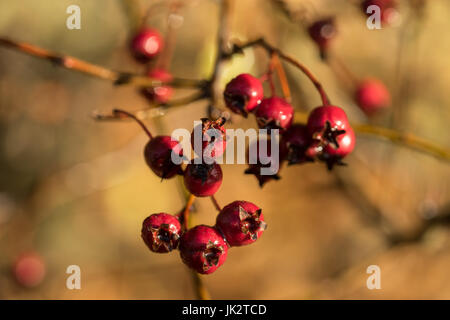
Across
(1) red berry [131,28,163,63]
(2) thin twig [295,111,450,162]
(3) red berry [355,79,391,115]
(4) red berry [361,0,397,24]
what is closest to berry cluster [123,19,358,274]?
(2) thin twig [295,111,450,162]

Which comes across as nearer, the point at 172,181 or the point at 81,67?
the point at 81,67

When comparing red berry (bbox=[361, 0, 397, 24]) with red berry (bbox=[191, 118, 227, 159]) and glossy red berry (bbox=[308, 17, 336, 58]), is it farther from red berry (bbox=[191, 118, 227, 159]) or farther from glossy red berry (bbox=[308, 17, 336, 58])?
red berry (bbox=[191, 118, 227, 159])

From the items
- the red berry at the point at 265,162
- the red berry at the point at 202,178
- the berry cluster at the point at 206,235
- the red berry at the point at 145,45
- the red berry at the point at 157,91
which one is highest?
the red berry at the point at 145,45

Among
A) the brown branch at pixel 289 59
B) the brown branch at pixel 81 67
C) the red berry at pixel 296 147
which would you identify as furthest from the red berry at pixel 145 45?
the red berry at pixel 296 147

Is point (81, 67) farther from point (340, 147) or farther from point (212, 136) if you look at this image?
point (340, 147)

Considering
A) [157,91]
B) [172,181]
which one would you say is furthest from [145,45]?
[172,181]

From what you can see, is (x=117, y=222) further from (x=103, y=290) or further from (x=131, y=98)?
(x=131, y=98)

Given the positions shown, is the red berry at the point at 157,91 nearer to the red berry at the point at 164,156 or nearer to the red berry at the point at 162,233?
the red berry at the point at 164,156
